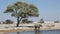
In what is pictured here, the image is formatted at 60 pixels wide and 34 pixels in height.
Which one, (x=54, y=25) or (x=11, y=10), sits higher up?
(x=11, y=10)

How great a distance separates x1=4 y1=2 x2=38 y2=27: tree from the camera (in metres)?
51.5

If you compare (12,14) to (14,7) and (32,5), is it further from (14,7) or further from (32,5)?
(32,5)

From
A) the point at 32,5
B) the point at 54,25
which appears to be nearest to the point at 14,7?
the point at 32,5

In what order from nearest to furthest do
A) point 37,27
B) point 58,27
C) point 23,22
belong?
point 37,27
point 23,22
point 58,27

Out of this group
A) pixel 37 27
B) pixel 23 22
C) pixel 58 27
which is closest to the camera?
pixel 37 27

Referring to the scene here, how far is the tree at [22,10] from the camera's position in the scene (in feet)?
169

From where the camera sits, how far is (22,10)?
51344 millimetres

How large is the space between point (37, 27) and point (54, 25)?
11.1 meters

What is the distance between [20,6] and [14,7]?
5.13 feet

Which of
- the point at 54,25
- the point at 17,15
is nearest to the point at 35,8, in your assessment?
the point at 17,15

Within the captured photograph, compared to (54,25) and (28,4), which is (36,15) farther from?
(54,25)

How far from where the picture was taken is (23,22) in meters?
56.1

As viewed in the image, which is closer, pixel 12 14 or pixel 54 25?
pixel 12 14

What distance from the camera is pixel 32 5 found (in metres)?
53.6
